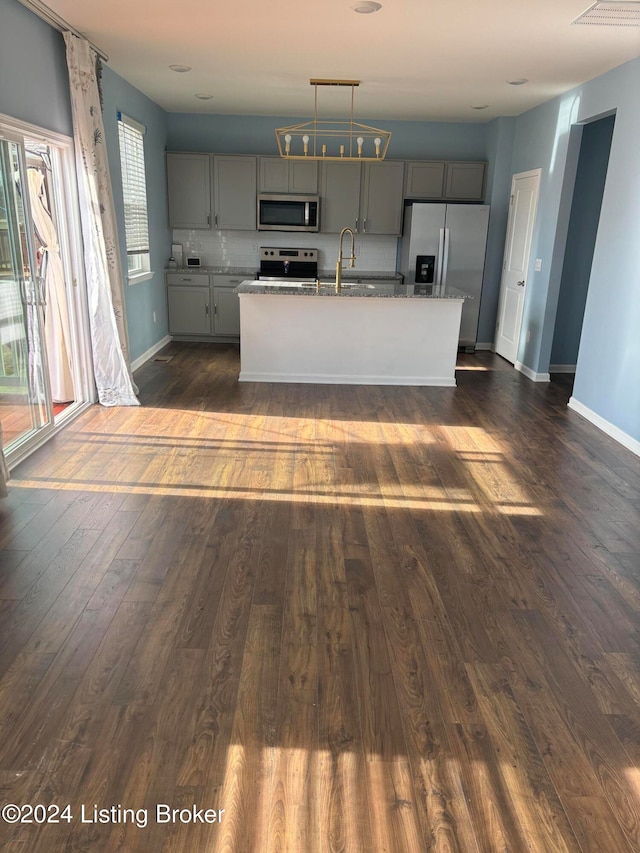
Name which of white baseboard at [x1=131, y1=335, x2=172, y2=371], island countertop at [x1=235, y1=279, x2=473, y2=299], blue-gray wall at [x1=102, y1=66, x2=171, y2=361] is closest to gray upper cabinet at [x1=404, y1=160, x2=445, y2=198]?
island countertop at [x1=235, y1=279, x2=473, y2=299]

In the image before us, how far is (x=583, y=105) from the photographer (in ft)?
18.2

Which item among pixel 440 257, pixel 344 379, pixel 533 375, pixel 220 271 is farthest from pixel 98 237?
pixel 533 375

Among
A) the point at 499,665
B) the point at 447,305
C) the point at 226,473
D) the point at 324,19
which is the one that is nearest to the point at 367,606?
the point at 499,665

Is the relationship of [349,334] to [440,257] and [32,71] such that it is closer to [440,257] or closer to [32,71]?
[440,257]

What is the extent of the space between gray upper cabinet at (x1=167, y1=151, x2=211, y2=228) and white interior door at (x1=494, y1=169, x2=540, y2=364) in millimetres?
3668

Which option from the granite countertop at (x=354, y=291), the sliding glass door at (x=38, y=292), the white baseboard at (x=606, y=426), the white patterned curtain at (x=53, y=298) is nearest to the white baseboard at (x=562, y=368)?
the white baseboard at (x=606, y=426)

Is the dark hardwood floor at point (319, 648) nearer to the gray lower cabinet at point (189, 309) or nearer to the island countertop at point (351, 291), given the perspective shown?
the island countertop at point (351, 291)

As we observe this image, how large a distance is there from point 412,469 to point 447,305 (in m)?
2.44

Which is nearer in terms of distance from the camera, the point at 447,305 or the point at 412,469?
the point at 412,469

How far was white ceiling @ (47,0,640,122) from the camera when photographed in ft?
12.6

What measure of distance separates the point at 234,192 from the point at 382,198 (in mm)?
1825

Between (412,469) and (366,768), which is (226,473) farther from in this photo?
(366,768)

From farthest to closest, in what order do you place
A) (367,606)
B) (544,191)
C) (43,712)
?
(544,191)
(367,606)
(43,712)

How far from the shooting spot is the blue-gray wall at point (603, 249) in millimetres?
4711
